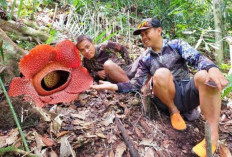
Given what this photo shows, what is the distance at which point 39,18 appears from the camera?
4258 mm

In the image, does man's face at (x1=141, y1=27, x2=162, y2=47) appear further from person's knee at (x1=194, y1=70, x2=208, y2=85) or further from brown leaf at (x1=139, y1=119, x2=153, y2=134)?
brown leaf at (x1=139, y1=119, x2=153, y2=134)

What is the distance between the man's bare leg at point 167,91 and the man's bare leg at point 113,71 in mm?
Result: 771

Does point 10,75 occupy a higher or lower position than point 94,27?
lower

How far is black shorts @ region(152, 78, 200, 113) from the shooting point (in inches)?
91.8

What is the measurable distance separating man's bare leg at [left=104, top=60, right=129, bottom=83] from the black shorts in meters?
0.67

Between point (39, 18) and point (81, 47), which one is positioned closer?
point (81, 47)

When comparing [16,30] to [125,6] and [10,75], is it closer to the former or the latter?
[10,75]

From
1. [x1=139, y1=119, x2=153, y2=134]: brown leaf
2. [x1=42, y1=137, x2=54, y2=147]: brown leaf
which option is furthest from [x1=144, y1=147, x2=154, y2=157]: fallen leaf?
[x1=42, y1=137, x2=54, y2=147]: brown leaf

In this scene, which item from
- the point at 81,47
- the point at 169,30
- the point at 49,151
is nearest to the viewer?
the point at 49,151

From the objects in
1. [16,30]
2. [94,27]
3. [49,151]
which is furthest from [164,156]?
[94,27]

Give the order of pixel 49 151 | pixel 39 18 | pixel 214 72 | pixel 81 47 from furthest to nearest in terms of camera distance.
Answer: pixel 39 18 < pixel 81 47 < pixel 214 72 < pixel 49 151

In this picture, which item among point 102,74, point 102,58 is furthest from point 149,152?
point 102,58

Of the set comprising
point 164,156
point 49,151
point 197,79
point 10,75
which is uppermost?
point 10,75

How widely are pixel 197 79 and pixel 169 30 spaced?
377 centimetres
